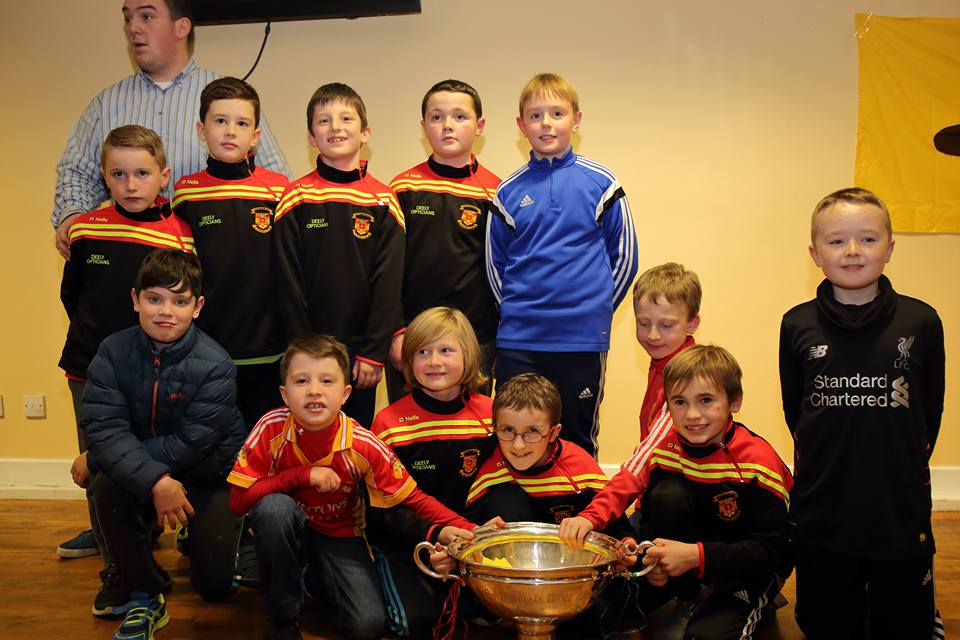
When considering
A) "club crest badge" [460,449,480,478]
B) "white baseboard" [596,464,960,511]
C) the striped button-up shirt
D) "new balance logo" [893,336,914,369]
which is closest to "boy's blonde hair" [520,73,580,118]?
the striped button-up shirt

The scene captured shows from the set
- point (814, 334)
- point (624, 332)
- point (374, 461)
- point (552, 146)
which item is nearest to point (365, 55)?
point (552, 146)

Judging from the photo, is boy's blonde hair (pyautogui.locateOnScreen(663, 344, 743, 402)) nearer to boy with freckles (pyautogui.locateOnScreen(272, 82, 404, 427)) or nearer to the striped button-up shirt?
boy with freckles (pyautogui.locateOnScreen(272, 82, 404, 427))

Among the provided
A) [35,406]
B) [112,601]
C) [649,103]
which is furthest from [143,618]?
[649,103]

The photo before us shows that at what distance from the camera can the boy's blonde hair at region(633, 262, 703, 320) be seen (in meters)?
2.73

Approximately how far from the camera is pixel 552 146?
2838 mm

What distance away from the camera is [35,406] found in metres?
4.01

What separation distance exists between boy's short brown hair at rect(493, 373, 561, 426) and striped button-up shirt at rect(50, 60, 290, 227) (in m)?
1.37

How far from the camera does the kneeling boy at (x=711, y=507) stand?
226cm

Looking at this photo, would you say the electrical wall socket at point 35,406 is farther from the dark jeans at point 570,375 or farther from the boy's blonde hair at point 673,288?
the boy's blonde hair at point 673,288

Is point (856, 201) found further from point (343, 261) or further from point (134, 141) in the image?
point (134, 141)

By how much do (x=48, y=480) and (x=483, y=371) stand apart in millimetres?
2328

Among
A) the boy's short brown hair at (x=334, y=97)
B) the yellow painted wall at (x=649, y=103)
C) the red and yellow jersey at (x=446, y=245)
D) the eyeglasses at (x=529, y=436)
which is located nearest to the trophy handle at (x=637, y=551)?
the eyeglasses at (x=529, y=436)

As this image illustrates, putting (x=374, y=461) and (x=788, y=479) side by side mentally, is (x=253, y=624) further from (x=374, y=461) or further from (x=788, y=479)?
(x=788, y=479)

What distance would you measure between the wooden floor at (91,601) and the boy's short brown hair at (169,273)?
3.10 feet
